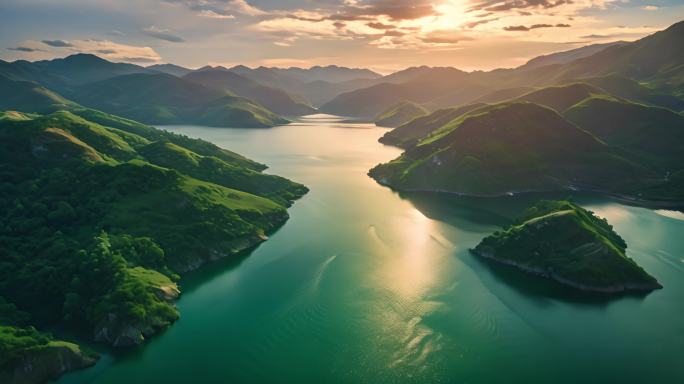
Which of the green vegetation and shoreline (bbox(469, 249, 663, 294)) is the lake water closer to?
shoreline (bbox(469, 249, 663, 294))

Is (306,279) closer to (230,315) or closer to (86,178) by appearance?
(230,315)

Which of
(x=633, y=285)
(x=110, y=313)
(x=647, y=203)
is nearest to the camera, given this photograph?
(x=110, y=313)

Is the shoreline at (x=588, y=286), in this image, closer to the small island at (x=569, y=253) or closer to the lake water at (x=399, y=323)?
the small island at (x=569, y=253)

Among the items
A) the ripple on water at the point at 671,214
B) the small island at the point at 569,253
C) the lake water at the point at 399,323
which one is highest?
the small island at the point at 569,253

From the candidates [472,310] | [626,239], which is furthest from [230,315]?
[626,239]

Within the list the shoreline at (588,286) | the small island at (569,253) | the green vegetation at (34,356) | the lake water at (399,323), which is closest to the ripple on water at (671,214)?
the lake water at (399,323)

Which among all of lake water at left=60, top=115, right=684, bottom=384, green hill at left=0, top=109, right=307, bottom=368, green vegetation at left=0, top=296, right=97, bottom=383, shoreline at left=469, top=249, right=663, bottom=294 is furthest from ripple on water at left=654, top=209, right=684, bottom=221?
green vegetation at left=0, top=296, right=97, bottom=383
